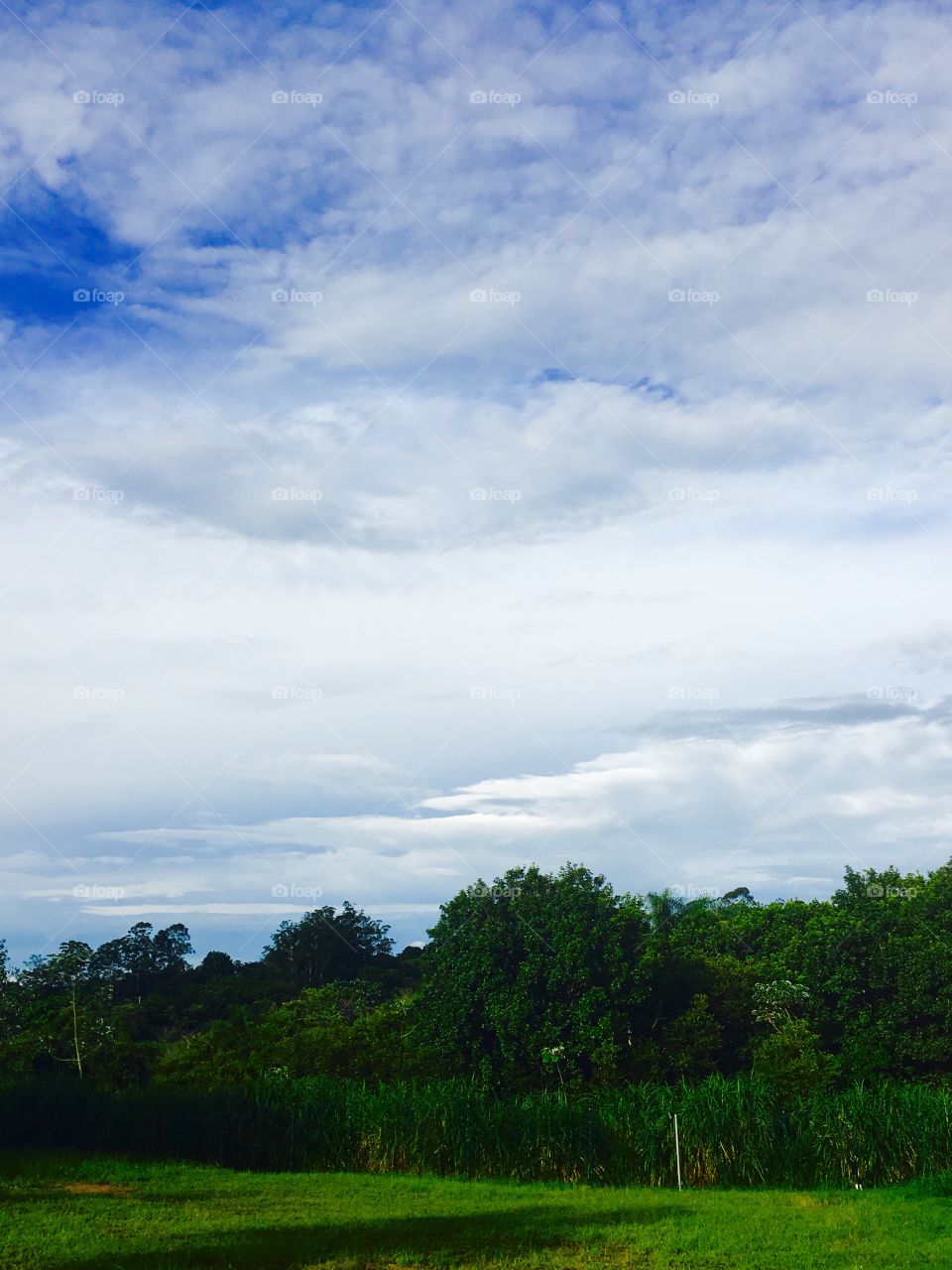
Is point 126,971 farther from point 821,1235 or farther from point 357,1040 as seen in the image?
point 821,1235

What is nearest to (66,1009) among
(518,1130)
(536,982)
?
(536,982)

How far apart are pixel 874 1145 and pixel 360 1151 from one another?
7447 mm

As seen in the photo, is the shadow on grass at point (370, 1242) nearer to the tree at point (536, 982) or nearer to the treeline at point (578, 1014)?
the treeline at point (578, 1014)

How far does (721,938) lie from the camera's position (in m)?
31.2

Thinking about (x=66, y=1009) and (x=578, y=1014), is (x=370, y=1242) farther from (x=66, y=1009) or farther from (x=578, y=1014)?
(x=66, y=1009)

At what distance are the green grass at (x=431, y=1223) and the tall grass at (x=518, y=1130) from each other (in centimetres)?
93

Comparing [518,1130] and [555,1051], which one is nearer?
[518,1130]

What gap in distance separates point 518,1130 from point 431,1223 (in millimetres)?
5203

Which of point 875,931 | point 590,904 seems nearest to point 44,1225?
point 590,904

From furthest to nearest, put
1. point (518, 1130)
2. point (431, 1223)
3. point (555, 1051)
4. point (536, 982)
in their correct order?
point (536, 982), point (555, 1051), point (518, 1130), point (431, 1223)

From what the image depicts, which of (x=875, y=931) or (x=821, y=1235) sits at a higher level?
(x=875, y=931)

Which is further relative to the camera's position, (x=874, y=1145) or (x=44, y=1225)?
(x=874, y=1145)

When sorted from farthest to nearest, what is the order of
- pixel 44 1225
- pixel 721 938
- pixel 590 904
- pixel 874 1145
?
pixel 721 938, pixel 590 904, pixel 874 1145, pixel 44 1225

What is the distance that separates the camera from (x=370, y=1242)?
987 cm
